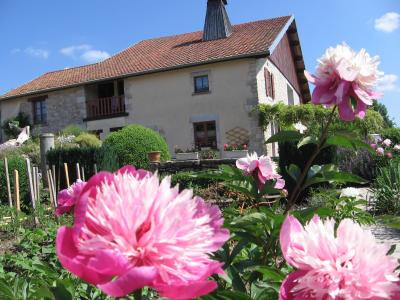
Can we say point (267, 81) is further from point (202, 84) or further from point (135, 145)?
point (135, 145)

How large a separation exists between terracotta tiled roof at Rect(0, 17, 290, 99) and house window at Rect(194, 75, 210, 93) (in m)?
0.84

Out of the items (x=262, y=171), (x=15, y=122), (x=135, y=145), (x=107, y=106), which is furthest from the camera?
(x=15, y=122)

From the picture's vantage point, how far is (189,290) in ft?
1.68

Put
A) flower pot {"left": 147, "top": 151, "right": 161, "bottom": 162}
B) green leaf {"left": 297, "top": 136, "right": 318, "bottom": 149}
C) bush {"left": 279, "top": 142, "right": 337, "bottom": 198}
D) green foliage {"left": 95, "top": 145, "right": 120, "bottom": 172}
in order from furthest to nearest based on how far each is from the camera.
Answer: flower pot {"left": 147, "top": 151, "right": 161, "bottom": 162} → green foliage {"left": 95, "top": 145, "right": 120, "bottom": 172} → bush {"left": 279, "top": 142, "right": 337, "bottom": 198} → green leaf {"left": 297, "top": 136, "right": 318, "bottom": 149}

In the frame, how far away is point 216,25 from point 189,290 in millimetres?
21548

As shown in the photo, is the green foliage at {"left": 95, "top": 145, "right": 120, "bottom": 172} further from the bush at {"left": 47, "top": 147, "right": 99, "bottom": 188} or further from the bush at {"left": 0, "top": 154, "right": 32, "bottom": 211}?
the bush at {"left": 0, "top": 154, "right": 32, "bottom": 211}

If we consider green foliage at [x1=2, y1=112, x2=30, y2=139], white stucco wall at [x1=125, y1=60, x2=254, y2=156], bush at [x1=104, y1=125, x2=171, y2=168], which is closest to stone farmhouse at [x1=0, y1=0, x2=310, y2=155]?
white stucco wall at [x1=125, y1=60, x2=254, y2=156]

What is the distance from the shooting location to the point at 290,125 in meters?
18.2

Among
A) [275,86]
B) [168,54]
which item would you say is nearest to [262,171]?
[275,86]

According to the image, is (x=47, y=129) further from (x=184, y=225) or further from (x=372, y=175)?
(x=184, y=225)

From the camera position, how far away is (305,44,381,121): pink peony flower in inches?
41.5

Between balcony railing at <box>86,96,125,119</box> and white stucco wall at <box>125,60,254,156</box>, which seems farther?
balcony railing at <box>86,96,125,119</box>

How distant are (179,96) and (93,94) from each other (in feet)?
17.7

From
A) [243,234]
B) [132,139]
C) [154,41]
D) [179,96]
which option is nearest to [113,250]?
[243,234]
